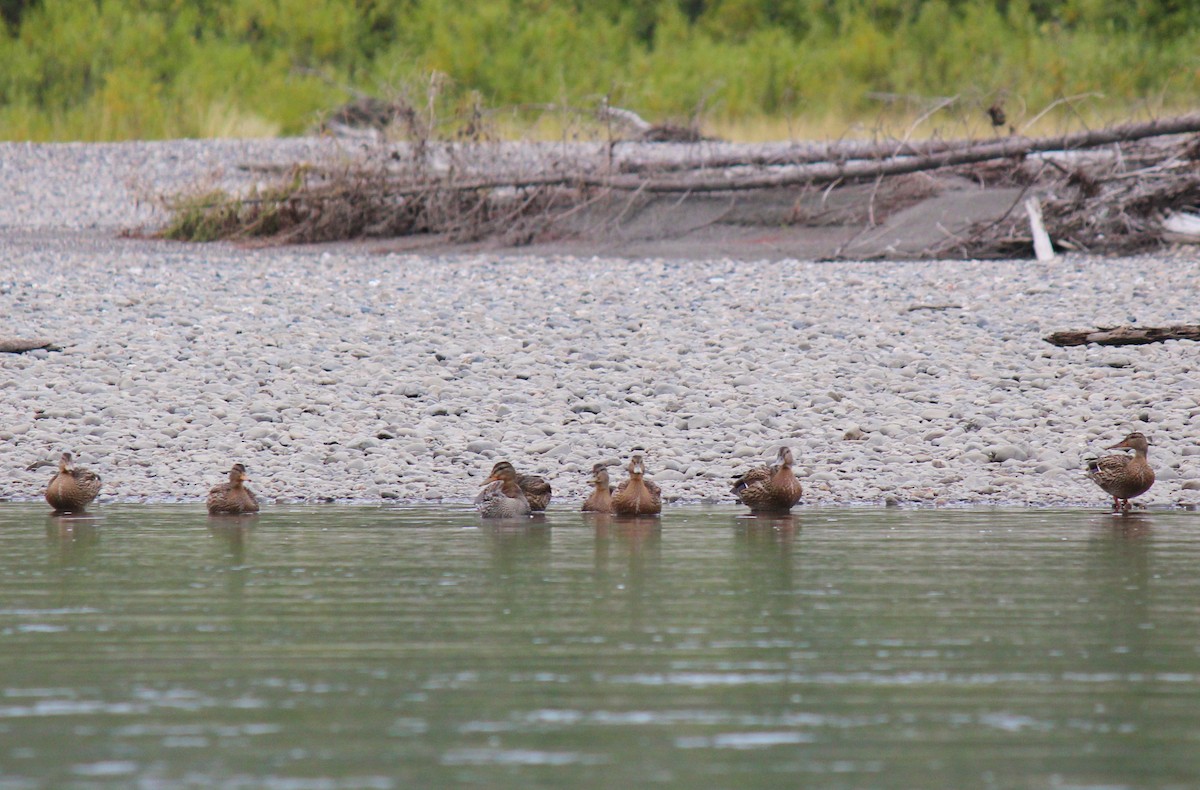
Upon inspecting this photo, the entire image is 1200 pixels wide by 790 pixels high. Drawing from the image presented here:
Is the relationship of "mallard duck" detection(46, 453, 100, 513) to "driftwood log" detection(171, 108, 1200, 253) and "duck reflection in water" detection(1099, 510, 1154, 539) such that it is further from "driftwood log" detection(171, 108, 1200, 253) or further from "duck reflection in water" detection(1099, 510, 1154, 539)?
"driftwood log" detection(171, 108, 1200, 253)

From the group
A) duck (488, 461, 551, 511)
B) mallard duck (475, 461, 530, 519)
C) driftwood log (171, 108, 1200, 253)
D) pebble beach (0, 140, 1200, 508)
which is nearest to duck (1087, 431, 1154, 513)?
pebble beach (0, 140, 1200, 508)

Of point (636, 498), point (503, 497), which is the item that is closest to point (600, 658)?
point (503, 497)

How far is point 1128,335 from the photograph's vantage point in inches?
548

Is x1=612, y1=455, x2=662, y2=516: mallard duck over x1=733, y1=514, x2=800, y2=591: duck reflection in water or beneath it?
over

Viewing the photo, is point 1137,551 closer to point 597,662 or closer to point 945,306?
point 597,662

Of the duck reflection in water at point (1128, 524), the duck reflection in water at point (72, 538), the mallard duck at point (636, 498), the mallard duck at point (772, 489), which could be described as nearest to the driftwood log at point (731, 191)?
the duck reflection in water at point (1128, 524)

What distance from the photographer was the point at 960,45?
39.2m

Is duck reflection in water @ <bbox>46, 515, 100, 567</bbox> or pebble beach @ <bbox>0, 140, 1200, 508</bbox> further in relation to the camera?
pebble beach @ <bbox>0, 140, 1200, 508</bbox>

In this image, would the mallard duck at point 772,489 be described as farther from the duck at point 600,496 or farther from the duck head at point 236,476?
the duck head at point 236,476

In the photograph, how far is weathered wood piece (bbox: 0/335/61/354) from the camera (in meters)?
14.3

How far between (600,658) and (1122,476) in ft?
17.6

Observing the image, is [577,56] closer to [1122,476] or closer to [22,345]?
[22,345]

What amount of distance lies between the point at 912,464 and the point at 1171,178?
9.00 m

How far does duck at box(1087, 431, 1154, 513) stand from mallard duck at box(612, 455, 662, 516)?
2.55 metres
